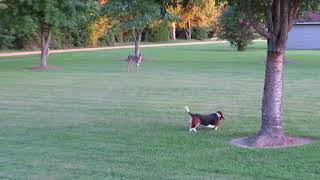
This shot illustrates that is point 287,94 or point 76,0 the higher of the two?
point 76,0

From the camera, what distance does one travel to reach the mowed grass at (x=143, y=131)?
8.17 metres

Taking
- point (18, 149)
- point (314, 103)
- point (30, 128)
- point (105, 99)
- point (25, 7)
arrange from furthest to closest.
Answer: point (25, 7), point (105, 99), point (314, 103), point (30, 128), point (18, 149)

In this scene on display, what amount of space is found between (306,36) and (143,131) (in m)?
47.5

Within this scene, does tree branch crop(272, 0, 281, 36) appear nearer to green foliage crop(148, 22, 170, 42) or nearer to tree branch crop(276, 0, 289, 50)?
tree branch crop(276, 0, 289, 50)

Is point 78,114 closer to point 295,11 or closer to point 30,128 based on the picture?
point 30,128

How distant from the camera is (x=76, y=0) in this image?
2592cm

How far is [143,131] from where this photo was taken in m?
11.3

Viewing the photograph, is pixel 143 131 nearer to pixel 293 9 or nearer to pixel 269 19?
pixel 269 19

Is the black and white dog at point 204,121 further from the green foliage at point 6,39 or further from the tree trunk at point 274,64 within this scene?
the green foliage at point 6,39

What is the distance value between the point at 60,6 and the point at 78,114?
27.9ft

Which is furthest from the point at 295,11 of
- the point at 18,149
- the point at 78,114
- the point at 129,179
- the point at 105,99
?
the point at 105,99

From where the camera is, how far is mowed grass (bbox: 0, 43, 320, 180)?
817cm

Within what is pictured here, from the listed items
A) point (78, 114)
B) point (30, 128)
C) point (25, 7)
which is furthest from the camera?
point (25, 7)

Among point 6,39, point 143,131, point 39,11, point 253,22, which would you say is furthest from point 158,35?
point 253,22
